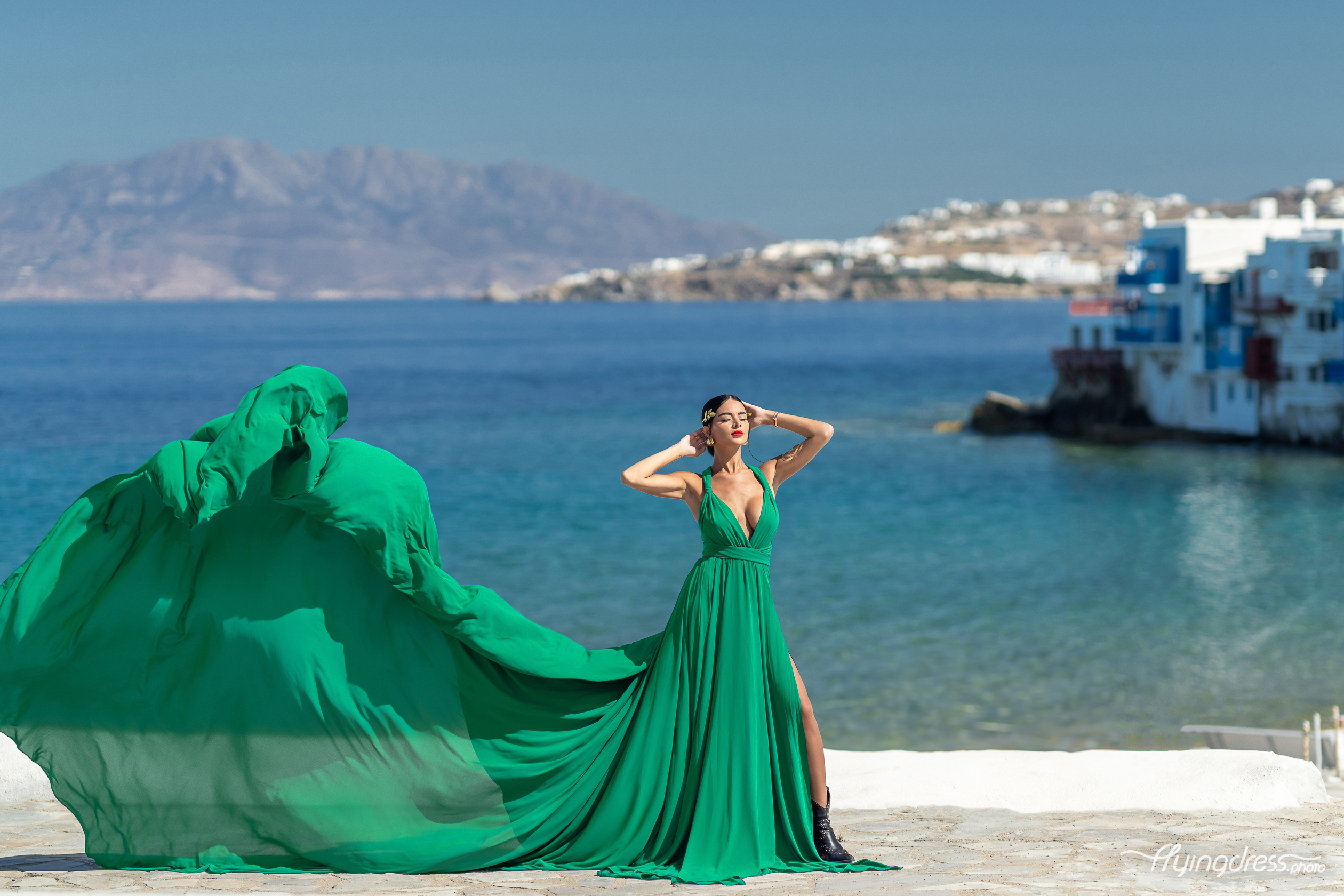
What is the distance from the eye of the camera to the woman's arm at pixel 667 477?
5.29 metres

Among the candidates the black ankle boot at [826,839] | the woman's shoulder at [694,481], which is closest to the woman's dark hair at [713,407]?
the woman's shoulder at [694,481]

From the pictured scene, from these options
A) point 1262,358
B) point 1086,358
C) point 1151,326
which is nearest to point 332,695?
point 1262,358

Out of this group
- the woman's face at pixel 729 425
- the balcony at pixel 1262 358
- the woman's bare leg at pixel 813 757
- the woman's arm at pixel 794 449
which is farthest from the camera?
the balcony at pixel 1262 358

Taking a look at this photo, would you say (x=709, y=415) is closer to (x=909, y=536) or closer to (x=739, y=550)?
(x=739, y=550)

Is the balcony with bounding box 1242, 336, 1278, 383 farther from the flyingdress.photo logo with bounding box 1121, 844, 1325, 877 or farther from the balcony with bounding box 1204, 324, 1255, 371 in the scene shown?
the flyingdress.photo logo with bounding box 1121, 844, 1325, 877

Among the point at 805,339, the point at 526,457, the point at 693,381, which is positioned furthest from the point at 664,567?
the point at 805,339

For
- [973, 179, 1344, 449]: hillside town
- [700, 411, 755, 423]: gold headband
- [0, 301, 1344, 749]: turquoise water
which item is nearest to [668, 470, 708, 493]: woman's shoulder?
[700, 411, 755, 423]: gold headband

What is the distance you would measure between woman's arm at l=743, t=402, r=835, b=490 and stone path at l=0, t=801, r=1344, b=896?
1530mm

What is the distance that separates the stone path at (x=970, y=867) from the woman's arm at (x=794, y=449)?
1.53 m

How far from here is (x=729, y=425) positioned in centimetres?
531

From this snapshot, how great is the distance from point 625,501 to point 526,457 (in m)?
11.1

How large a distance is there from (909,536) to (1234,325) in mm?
22027

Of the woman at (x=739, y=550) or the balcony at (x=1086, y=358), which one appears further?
the balcony at (x=1086, y=358)

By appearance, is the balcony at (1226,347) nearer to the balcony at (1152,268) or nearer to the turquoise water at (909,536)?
the turquoise water at (909,536)
